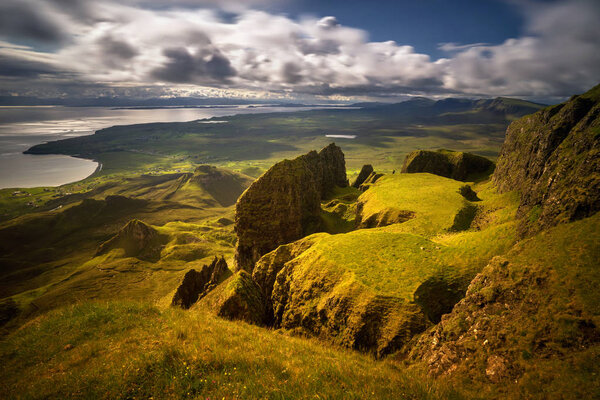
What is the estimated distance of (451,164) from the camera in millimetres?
79562

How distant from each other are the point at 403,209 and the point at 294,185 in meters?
21.9

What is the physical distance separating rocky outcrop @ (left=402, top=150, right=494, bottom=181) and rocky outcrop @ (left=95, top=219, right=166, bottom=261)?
138m

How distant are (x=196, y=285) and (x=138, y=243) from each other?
392 feet

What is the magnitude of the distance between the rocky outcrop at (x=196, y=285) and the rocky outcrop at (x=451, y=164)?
68381mm

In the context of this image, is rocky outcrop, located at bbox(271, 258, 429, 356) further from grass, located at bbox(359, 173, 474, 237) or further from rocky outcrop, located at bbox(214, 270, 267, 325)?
grass, located at bbox(359, 173, 474, 237)

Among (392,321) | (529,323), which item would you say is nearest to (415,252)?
(392,321)

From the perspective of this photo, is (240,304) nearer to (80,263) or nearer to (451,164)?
(451,164)

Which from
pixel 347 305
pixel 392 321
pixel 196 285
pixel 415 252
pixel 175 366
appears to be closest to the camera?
pixel 175 366

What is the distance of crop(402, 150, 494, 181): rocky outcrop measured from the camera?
76.2 meters

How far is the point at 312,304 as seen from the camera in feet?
66.5

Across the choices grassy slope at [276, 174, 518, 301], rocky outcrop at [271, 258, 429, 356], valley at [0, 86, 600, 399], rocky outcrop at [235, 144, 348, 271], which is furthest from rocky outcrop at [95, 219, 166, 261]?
grassy slope at [276, 174, 518, 301]

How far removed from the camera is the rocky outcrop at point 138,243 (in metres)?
139

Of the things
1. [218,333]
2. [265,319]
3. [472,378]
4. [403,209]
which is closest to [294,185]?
[403,209]

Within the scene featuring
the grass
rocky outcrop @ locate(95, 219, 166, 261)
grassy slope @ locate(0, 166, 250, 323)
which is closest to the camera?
the grass
